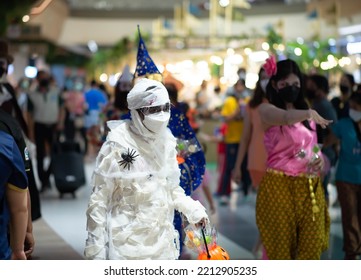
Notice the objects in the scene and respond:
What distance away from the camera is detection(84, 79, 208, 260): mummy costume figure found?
172 inches

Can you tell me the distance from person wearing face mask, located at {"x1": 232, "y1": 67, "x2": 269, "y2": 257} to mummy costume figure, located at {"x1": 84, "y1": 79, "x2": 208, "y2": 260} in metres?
2.68

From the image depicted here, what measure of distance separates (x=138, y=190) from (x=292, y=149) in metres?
1.72

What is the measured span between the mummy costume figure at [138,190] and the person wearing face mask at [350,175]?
2.70 meters

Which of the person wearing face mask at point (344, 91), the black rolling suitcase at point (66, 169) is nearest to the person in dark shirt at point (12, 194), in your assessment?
the person wearing face mask at point (344, 91)

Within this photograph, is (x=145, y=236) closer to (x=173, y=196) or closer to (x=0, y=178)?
(x=173, y=196)

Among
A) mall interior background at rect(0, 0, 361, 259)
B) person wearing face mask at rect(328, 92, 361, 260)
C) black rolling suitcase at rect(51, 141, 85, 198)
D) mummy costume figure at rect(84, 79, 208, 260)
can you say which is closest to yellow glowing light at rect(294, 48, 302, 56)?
mall interior background at rect(0, 0, 361, 259)

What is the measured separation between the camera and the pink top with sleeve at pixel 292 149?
19.2 feet

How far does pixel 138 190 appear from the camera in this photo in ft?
14.5

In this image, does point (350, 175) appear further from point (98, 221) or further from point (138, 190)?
point (98, 221)

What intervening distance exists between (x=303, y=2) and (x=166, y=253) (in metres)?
31.4

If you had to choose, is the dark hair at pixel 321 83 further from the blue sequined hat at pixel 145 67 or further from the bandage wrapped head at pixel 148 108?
the bandage wrapped head at pixel 148 108

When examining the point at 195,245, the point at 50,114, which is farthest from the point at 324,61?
the point at 195,245

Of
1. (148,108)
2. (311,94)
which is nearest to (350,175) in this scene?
(311,94)

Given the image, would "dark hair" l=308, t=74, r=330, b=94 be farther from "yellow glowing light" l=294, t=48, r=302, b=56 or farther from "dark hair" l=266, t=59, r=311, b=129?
"yellow glowing light" l=294, t=48, r=302, b=56
